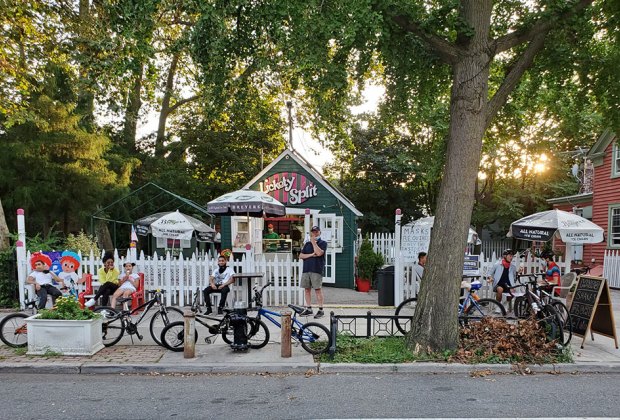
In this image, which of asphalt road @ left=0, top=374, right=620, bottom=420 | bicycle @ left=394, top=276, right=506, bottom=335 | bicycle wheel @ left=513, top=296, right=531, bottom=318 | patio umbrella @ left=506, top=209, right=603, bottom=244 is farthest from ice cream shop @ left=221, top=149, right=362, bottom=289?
asphalt road @ left=0, top=374, right=620, bottom=420

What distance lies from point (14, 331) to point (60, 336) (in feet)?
3.88

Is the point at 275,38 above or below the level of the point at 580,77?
above

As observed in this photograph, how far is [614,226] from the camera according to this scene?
17.6 meters

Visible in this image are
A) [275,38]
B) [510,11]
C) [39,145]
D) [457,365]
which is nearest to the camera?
[457,365]

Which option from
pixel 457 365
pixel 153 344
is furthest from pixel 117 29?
pixel 457 365

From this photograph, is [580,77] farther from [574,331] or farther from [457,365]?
[457,365]

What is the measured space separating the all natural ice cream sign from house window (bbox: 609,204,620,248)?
1270 cm

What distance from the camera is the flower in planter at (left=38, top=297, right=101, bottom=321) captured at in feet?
21.2

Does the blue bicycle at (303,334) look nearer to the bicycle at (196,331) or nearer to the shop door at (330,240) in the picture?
the bicycle at (196,331)

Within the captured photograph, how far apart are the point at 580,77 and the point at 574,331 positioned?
14.6 feet

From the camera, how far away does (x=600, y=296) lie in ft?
23.4

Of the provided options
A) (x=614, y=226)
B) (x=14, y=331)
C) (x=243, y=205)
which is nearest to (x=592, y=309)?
(x=243, y=205)

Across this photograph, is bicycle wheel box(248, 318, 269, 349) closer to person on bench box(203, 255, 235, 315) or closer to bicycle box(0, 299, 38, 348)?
person on bench box(203, 255, 235, 315)

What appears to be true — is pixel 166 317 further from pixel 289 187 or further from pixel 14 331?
pixel 289 187
